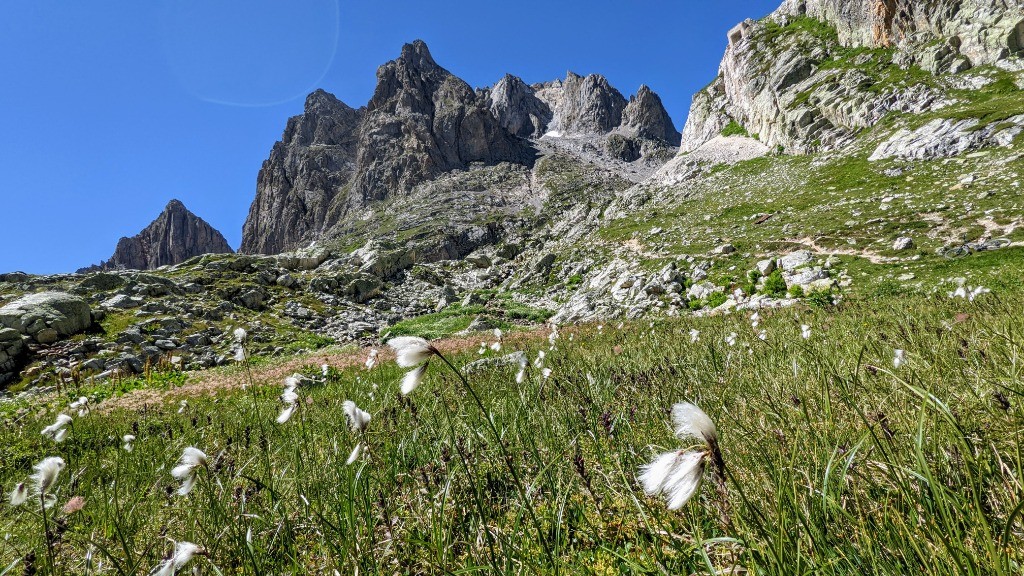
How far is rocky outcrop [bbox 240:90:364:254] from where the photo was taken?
156625mm

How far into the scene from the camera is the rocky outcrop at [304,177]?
514 ft

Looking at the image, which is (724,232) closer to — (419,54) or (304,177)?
(304,177)

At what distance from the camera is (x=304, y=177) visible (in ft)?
527

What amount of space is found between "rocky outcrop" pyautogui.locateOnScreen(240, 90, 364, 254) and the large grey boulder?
129 m

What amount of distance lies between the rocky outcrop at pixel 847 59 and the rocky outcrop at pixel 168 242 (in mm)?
208297

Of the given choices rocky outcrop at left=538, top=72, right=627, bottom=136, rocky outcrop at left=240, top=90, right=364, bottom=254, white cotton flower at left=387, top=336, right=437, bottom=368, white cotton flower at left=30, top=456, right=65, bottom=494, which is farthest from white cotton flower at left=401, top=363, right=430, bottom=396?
rocky outcrop at left=538, top=72, right=627, bottom=136

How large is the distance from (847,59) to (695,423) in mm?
77637

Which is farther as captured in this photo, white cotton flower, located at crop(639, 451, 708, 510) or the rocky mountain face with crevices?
the rocky mountain face with crevices

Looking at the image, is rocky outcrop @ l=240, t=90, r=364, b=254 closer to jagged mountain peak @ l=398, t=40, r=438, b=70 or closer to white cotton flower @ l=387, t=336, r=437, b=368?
jagged mountain peak @ l=398, t=40, r=438, b=70

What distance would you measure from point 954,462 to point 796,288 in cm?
1532

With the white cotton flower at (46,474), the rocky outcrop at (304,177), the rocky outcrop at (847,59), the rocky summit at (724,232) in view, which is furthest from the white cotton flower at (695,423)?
the rocky outcrop at (304,177)

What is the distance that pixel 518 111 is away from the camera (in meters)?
190

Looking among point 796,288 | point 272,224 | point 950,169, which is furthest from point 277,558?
point 272,224

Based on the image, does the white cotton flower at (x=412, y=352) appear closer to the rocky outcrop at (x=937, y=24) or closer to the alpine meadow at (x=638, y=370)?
the alpine meadow at (x=638, y=370)
